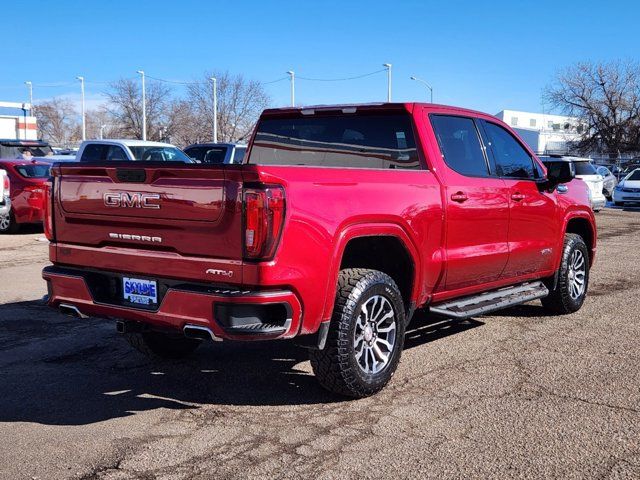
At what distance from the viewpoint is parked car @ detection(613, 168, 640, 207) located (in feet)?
82.6

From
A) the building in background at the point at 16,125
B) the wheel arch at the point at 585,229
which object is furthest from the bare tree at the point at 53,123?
the wheel arch at the point at 585,229

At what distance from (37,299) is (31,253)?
14.4 feet

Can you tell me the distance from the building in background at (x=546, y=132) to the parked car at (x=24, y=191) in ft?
62.2

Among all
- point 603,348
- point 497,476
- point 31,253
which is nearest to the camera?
point 497,476

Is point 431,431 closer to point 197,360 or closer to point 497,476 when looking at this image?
point 497,476

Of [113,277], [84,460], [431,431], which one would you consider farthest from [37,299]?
[431,431]

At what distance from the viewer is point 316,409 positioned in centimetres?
455

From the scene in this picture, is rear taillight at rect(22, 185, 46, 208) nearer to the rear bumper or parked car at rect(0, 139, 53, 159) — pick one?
parked car at rect(0, 139, 53, 159)

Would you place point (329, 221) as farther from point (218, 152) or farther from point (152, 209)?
point (218, 152)

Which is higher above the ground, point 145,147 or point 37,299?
point 145,147

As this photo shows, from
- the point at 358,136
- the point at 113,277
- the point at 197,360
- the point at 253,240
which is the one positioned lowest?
the point at 197,360

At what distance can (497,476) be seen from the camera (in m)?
3.56

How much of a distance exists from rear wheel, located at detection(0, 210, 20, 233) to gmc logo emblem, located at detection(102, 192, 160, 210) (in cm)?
1143

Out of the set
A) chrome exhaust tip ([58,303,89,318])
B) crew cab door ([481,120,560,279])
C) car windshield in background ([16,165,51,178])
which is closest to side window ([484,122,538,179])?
crew cab door ([481,120,560,279])
